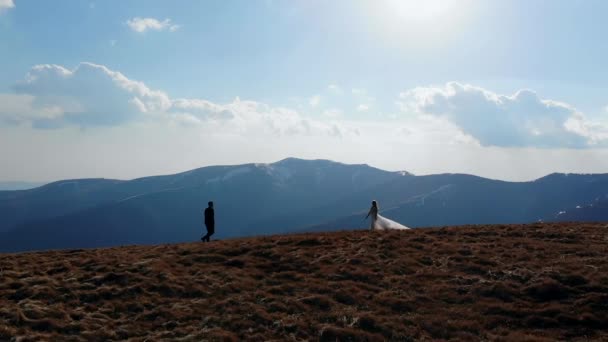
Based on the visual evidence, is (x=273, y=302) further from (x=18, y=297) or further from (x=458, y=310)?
(x=18, y=297)

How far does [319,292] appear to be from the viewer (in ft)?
78.9

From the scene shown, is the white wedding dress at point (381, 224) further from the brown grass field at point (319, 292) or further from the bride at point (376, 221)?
the brown grass field at point (319, 292)

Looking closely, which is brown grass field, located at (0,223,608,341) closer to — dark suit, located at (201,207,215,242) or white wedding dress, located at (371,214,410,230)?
dark suit, located at (201,207,215,242)

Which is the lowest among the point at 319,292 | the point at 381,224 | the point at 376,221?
the point at 319,292

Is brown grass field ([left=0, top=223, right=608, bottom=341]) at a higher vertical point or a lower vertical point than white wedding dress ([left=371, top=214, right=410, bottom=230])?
lower

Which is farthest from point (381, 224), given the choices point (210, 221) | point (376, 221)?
point (210, 221)

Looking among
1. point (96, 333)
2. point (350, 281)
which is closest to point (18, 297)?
point (96, 333)

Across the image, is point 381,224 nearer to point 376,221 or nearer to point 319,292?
point 376,221

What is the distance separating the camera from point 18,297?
75.6 feet

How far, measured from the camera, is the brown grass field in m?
19.5

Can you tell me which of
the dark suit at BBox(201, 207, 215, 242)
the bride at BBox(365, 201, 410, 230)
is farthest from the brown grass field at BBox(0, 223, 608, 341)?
the bride at BBox(365, 201, 410, 230)

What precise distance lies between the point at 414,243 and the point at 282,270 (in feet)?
35.5

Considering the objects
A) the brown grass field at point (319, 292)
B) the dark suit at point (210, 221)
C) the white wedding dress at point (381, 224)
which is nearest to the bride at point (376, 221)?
the white wedding dress at point (381, 224)

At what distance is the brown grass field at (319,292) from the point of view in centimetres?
1947
